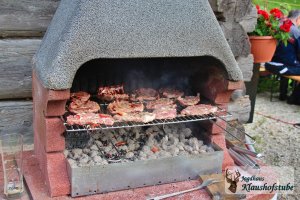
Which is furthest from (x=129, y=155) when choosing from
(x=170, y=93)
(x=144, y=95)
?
(x=170, y=93)

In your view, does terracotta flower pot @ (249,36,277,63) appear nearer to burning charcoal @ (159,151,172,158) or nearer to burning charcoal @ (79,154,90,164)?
burning charcoal @ (159,151,172,158)

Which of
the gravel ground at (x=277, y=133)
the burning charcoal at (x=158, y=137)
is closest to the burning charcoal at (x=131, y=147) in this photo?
the burning charcoal at (x=158, y=137)

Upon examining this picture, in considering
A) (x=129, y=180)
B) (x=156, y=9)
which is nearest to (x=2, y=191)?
(x=129, y=180)

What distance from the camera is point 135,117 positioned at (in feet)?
8.46

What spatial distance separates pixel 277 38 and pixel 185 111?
234cm

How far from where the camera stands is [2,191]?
96.9 inches

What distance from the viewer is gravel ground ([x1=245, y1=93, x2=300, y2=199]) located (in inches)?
177

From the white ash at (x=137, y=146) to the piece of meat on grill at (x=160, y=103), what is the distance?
9.6 inches

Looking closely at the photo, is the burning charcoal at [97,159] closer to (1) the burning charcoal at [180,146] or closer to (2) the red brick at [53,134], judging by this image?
(2) the red brick at [53,134]

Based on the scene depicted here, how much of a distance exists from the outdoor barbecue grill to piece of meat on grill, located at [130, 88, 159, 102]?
1.37 ft

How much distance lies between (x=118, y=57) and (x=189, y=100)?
89cm

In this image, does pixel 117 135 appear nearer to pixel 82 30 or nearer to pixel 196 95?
pixel 196 95

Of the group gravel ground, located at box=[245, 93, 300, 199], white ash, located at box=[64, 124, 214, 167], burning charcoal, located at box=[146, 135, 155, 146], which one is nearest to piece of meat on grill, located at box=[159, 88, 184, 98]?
white ash, located at box=[64, 124, 214, 167]

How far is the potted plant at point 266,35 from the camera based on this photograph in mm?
4371
